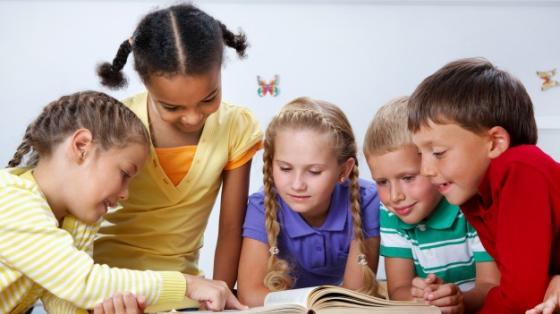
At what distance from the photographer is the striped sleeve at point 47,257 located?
1.00 meters

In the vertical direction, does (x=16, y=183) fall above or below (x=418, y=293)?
above

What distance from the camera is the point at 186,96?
1.23 m

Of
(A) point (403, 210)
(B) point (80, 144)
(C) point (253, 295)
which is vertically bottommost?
(C) point (253, 295)

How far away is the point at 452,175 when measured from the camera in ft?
3.65

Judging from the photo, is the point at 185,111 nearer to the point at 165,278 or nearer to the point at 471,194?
the point at 165,278

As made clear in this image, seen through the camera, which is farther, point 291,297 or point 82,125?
point 82,125

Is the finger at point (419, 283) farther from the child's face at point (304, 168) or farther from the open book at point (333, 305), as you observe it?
the child's face at point (304, 168)

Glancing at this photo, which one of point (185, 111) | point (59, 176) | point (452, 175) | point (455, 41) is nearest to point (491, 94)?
point (452, 175)

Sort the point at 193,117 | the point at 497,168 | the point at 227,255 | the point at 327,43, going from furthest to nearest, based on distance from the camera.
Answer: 1. the point at 327,43
2. the point at 227,255
3. the point at 193,117
4. the point at 497,168

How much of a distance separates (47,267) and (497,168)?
2.22 ft

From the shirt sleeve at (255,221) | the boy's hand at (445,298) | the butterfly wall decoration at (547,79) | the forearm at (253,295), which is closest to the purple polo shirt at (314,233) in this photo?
the shirt sleeve at (255,221)

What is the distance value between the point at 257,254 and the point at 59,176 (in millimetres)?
459

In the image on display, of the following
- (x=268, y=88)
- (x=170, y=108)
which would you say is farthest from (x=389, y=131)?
(x=268, y=88)

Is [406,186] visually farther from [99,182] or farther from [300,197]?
[99,182]
